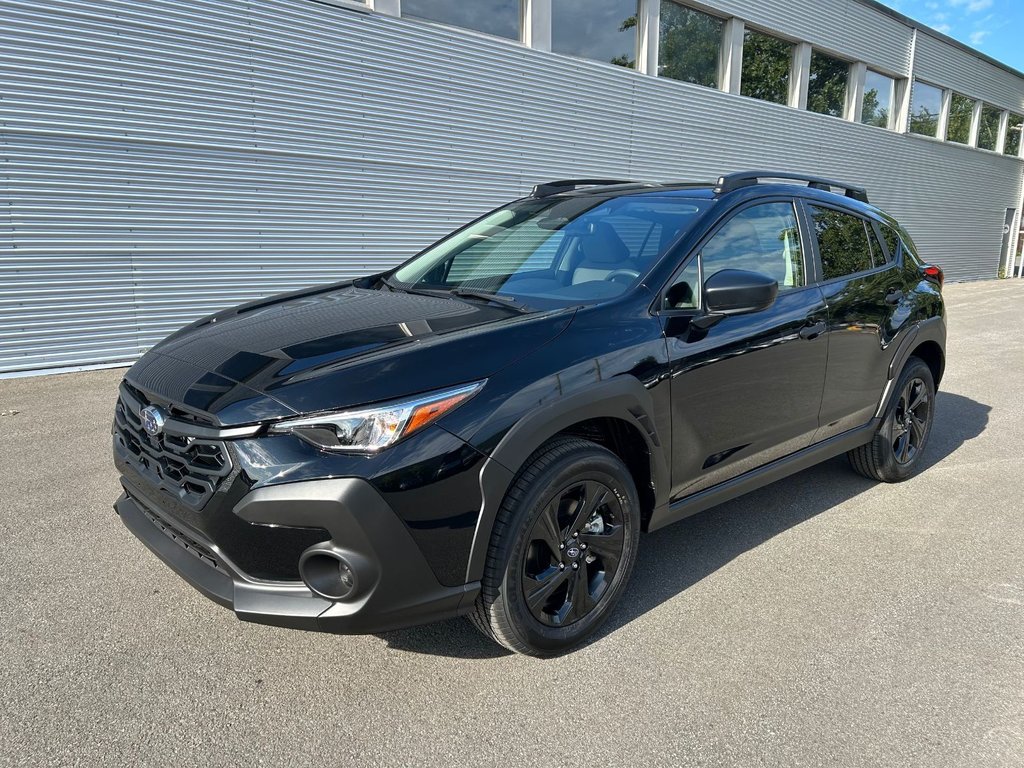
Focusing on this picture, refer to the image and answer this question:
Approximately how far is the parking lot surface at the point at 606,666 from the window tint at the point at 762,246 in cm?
136

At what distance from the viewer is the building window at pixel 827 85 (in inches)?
651

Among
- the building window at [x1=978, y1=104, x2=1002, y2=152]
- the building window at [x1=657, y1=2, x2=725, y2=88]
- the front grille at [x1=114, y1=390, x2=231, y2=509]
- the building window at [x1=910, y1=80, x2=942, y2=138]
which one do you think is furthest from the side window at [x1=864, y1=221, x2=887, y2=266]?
the building window at [x1=978, y1=104, x2=1002, y2=152]

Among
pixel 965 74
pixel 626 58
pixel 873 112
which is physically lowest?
pixel 626 58

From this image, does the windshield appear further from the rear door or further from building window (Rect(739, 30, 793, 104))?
building window (Rect(739, 30, 793, 104))

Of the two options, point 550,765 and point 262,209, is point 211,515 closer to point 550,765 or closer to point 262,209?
point 550,765

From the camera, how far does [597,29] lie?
1146 centimetres

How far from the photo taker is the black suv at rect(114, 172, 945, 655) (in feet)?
6.97

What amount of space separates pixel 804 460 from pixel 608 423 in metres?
1.51

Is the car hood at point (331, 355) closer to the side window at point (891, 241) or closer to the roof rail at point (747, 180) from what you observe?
the roof rail at point (747, 180)

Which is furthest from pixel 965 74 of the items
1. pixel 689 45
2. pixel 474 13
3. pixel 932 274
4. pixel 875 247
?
pixel 875 247

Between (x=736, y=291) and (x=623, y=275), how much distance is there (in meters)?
0.46

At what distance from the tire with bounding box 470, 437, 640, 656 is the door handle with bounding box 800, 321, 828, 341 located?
1.34m

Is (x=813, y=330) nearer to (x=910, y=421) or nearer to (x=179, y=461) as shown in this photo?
(x=910, y=421)

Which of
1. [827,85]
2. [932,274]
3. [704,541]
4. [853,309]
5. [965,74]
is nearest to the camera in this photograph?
[704,541]
